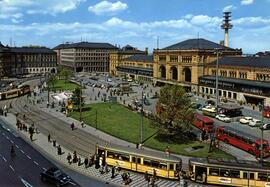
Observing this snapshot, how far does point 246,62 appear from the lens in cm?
10669

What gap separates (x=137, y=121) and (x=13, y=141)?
24102mm

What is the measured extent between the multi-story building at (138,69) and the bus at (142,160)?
11412 cm

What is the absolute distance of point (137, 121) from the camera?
236ft

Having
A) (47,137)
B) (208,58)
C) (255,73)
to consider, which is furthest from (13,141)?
(208,58)

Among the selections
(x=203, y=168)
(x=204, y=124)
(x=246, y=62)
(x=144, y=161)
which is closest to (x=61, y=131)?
(x=204, y=124)

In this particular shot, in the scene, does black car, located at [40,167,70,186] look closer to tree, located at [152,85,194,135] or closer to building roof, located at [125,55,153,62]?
tree, located at [152,85,194,135]

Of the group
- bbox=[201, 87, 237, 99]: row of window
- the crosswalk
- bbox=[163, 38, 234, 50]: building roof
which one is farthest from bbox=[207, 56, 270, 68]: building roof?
the crosswalk

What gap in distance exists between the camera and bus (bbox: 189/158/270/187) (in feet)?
119

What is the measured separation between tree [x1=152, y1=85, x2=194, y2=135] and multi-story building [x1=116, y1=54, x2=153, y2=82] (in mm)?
99900

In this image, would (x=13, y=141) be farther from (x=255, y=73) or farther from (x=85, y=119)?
(x=255, y=73)

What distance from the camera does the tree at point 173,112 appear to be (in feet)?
179

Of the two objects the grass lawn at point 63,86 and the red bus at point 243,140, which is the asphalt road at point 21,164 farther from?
the grass lawn at point 63,86

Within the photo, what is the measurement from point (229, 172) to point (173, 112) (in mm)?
19039

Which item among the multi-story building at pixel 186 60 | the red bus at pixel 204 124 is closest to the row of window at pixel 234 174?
the red bus at pixel 204 124
